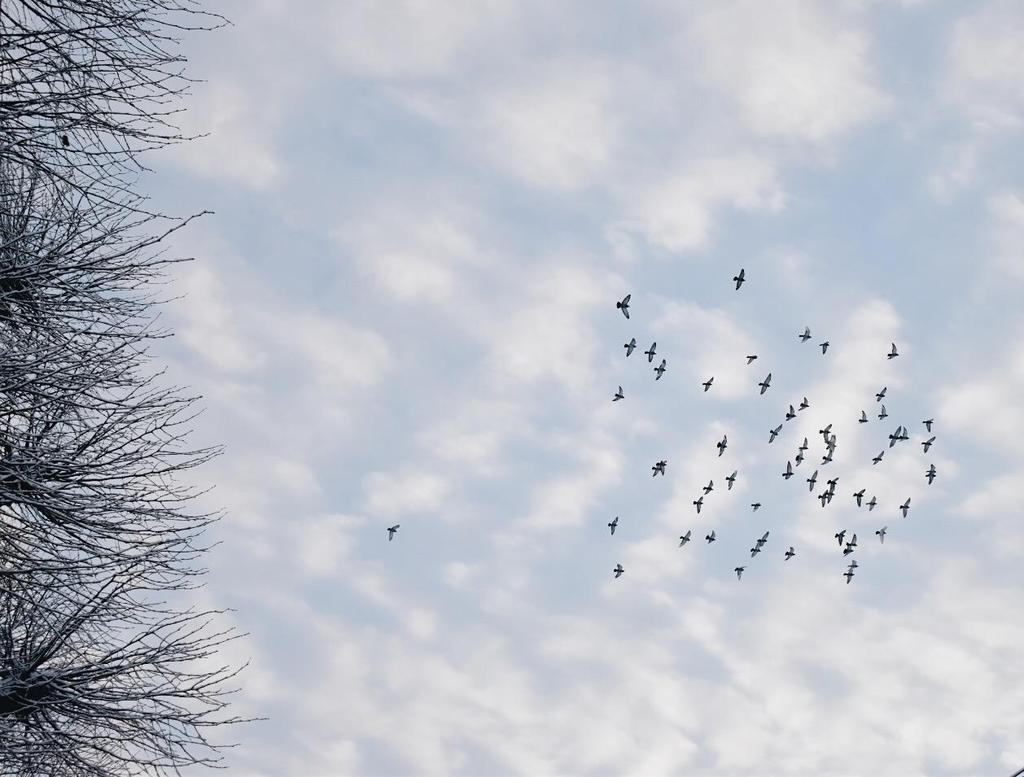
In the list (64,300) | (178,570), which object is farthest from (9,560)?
(64,300)

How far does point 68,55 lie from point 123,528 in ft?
13.2

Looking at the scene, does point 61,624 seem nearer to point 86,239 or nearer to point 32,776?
point 32,776

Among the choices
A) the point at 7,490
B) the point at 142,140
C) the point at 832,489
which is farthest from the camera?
the point at 832,489

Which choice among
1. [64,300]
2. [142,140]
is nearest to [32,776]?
[64,300]

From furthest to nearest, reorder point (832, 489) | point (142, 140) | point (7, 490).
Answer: point (832, 489) → point (142, 140) → point (7, 490)

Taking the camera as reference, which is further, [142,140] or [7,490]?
[142,140]

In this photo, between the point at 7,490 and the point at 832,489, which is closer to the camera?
the point at 7,490

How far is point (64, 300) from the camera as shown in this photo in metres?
10.1

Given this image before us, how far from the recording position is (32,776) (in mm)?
10180

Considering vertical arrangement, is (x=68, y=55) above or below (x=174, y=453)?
above

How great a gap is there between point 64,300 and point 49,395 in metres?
0.99

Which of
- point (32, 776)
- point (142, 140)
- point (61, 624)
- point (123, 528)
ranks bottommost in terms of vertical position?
point (32, 776)

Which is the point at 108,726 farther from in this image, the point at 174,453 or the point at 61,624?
the point at 174,453

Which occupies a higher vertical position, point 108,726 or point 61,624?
point 61,624
